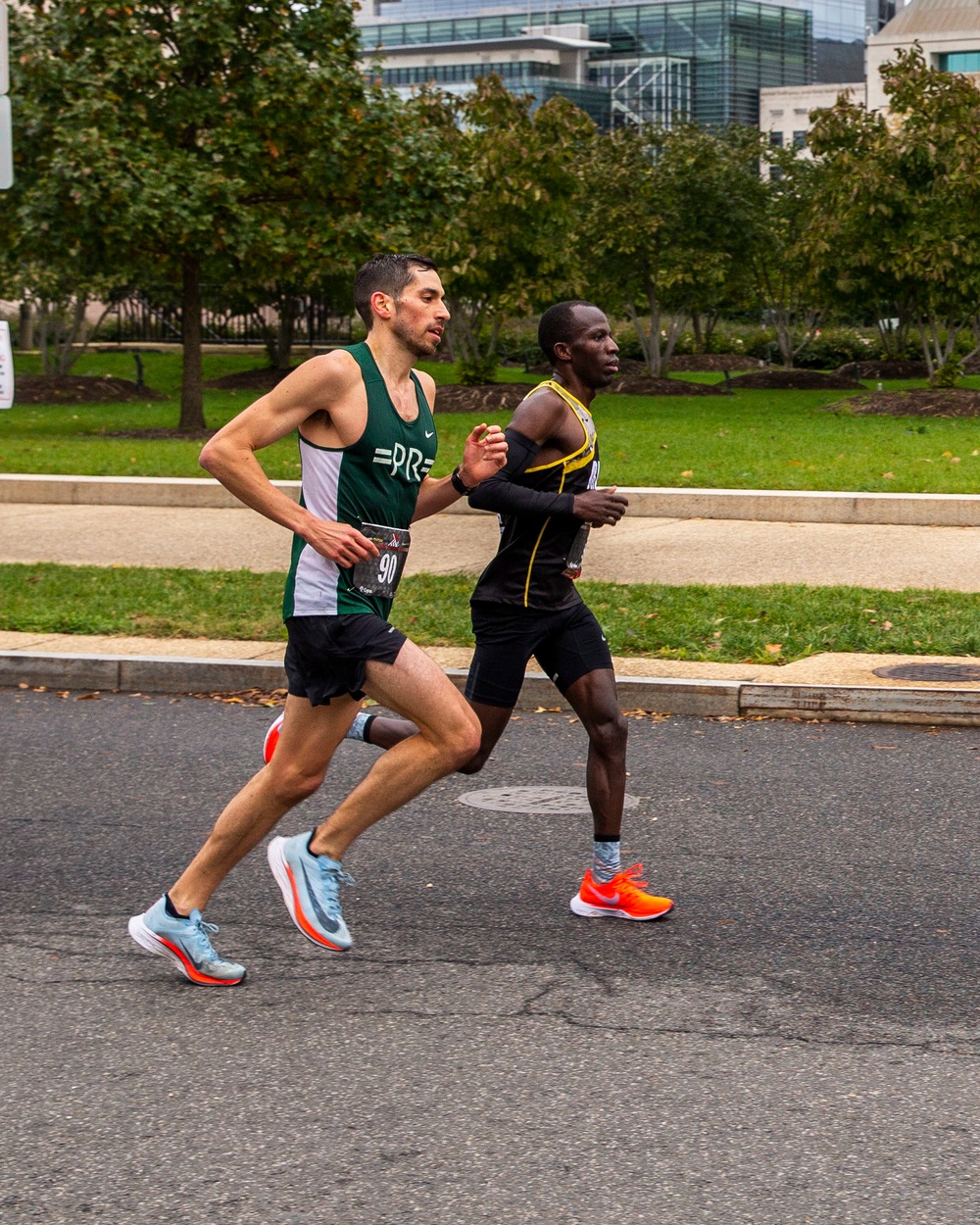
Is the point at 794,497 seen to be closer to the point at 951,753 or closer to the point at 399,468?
the point at 951,753

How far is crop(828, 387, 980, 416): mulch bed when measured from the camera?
27328 mm

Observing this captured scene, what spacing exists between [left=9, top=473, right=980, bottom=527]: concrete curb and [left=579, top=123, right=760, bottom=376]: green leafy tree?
22.6m

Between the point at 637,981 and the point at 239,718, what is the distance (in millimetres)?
4107

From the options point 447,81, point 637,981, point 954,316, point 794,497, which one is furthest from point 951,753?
point 447,81

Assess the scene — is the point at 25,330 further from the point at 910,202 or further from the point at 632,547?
the point at 632,547

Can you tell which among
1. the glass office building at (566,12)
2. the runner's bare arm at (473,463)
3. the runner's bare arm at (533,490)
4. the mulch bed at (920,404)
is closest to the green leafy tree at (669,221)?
the mulch bed at (920,404)

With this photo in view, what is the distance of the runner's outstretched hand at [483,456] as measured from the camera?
4.80 meters

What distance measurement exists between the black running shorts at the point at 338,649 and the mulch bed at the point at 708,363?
1756 inches

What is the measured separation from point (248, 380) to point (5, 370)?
27531 millimetres

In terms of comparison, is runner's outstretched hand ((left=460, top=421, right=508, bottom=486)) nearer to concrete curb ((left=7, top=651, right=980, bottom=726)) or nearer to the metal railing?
concrete curb ((left=7, top=651, right=980, bottom=726))

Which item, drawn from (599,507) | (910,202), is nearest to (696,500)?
(599,507)

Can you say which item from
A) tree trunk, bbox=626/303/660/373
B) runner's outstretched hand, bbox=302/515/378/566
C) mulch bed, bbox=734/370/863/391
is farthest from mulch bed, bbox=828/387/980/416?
runner's outstretched hand, bbox=302/515/378/566

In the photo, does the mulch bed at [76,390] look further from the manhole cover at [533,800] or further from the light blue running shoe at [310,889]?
the light blue running shoe at [310,889]

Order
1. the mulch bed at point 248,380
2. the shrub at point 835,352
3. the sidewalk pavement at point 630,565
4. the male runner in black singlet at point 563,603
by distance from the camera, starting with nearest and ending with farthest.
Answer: the male runner in black singlet at point 563,603 → the sidewalk pavement at point 630,565 → the mulch bed at point 248,380 → the shrub at point 835,352
